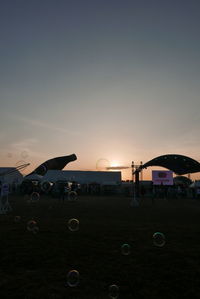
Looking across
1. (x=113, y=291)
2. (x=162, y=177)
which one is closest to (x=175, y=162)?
(x=162, y=177)

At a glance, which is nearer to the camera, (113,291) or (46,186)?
(113,291)

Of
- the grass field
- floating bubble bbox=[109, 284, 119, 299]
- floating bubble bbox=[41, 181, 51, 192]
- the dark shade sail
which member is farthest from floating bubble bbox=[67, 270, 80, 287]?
the dark shade sail

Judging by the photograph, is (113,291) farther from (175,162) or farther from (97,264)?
(175,162)

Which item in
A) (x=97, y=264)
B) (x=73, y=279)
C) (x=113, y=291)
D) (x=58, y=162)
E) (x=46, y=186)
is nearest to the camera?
(x=113, y=291)

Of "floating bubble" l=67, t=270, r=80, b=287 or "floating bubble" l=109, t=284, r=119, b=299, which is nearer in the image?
"floating bubble" l=109, t=284, r=119, b=299

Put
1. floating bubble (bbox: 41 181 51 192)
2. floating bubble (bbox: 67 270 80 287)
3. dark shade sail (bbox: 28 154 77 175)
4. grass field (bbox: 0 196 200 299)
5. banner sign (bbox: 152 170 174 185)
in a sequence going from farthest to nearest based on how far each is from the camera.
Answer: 1. dark shade sail (bbox: 28 154 77 175)
2. banner sign (bbox: 152 170 174 185)
3. floating bubble (bbox: 41 181 51 192)
4. floating bubble (bbox: 67 270 80 287)
5. grass field (bbox: 0 196 200 299)

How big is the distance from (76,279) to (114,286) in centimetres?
87

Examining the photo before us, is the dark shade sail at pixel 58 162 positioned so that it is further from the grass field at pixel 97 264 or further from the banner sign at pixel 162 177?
the grass field at pixel 97 264

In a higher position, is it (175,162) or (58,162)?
(58,162)

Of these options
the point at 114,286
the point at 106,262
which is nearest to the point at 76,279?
the point at 114,286

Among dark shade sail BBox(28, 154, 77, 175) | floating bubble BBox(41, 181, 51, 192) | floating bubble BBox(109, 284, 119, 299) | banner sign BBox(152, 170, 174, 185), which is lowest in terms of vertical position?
floating bubble BBox(109, 284, 119, 299)

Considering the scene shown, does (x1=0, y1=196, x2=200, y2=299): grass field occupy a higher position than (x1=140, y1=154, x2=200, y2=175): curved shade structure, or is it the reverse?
(x1=140, y1=154, x2=200, y2=175): curved shade structure

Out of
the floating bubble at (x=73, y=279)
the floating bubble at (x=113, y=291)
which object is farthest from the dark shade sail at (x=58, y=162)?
the floating bubble at (x=113, y=291)

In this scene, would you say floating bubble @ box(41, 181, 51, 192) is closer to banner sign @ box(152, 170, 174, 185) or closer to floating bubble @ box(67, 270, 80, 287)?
banner sign @ box(152, 170, 174, 185)
